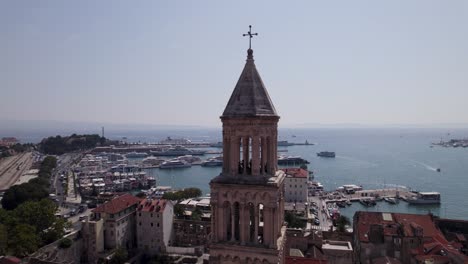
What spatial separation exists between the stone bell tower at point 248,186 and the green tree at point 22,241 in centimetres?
3530

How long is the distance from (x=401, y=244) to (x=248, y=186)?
111ft

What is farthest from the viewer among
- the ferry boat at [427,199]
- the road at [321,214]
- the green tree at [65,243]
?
the ferry boat at [427,199]

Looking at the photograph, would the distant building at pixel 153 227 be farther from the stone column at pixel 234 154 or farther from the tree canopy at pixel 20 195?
the stone column at pixel 234 154

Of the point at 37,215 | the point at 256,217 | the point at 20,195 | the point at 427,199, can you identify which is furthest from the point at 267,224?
the point at 427,199

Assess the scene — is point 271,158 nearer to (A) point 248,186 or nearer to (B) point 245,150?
(B) point 245,150

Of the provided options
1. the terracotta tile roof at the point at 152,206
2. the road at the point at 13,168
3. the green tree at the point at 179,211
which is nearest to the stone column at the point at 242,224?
the terracotta tile roof at the point at 152,206

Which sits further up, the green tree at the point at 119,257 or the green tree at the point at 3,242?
the green tree at the point at 3,242

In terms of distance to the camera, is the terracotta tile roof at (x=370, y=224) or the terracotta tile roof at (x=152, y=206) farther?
→ the terracotta tile roof at (x=152, y=206)

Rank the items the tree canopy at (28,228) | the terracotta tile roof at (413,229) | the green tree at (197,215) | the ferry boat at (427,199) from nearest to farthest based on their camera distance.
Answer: the terracotta tile roof at (413,229)
the tree canopy at (28,228)
the green tree at (197,215)
the ferry boat at (427,199)

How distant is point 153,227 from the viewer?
49906 millimetres

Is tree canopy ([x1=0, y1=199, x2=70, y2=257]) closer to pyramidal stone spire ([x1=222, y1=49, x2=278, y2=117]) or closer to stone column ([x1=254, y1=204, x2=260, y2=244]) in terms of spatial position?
stone column ([x1=254, y1=204, x2=260, y2=244])

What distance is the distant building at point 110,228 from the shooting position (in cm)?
4475

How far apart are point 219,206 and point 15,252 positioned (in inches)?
1424

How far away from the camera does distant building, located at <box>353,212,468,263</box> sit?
123 ft
